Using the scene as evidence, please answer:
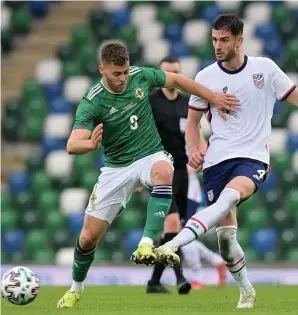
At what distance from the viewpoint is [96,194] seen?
8680mm

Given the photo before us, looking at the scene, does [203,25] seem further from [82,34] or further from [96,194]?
[96,194]

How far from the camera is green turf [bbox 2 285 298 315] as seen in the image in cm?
803

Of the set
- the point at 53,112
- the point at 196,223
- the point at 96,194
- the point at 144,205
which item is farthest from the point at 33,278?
the point at 53,112

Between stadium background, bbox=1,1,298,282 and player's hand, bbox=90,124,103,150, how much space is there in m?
6.54

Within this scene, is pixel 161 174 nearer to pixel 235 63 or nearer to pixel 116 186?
pixel 116 186

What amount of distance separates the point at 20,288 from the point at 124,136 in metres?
1.52

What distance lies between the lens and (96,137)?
7.91 m

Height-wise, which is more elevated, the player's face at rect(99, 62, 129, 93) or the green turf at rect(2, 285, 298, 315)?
the player's face at rect(99, 62, 129, 93)

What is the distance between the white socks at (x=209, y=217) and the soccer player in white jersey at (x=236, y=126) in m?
0.26

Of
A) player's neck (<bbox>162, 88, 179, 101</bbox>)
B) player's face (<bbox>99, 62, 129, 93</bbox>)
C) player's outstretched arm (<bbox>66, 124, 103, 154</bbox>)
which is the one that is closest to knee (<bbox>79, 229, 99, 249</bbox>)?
player's outstretched arm (<bbox>66, 124, 103, 154</bbox>)

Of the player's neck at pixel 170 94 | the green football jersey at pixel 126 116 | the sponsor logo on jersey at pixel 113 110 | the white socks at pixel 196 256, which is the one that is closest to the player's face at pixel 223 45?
the green football jersey at pixel 126 116

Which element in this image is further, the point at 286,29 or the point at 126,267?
the point at 286,29

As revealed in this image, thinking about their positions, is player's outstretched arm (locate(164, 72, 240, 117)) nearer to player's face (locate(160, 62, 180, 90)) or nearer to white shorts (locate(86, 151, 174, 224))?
white shorts (locate(86, 151, 174, 224))

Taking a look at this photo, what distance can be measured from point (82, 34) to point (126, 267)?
7.17 metres
